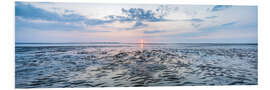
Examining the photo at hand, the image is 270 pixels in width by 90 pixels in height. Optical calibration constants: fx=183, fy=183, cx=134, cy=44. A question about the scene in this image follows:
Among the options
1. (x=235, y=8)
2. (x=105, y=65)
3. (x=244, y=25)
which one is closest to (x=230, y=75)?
(x=244, y=25)

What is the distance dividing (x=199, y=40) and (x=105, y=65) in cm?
247

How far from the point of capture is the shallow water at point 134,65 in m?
3.97

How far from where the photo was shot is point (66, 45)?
455cm

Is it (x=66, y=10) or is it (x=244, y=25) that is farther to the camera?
(x=244, y=25)

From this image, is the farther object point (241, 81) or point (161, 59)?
point (161, 59)

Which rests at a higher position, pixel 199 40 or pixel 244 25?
pixel 244 25

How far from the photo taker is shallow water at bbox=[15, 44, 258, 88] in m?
3.97

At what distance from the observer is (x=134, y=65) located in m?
4.39

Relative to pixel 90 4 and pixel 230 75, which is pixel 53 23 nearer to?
pixel 90 4
